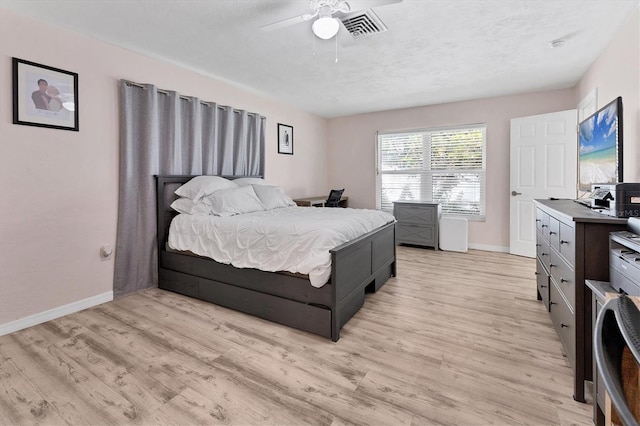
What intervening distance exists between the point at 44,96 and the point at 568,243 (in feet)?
13.0

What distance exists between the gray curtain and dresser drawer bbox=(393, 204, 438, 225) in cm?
314

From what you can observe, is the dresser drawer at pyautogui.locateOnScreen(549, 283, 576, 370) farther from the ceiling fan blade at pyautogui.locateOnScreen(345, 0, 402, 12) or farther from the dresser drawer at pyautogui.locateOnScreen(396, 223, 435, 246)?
the dresser drawer at pyautogui.locateOnScreen(396, 223, 435, 246)

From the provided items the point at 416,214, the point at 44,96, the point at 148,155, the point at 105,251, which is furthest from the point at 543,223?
the point at 44,96

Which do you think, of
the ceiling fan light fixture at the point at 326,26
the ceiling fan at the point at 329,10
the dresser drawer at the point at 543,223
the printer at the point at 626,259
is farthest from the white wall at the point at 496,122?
the ceiling fan light fixture at the point at 326,26

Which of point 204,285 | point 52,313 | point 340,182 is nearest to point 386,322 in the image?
point 204,285

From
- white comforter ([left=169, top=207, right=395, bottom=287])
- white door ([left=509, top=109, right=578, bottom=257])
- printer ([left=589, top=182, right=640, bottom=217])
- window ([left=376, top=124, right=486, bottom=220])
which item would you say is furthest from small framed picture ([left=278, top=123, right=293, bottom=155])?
printer ([left=589, top=182, right=640, bottom=217])

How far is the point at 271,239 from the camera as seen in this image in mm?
2529

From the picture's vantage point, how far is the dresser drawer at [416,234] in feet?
16.7

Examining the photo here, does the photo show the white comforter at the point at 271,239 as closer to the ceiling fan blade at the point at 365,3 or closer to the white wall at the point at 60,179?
the white wall at the point at 60,179

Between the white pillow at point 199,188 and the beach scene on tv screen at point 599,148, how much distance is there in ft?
11.4

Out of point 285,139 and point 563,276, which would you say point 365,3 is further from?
point 285,139

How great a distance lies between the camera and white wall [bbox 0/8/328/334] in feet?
7.82

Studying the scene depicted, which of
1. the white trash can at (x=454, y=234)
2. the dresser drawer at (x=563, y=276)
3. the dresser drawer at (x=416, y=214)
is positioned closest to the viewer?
the dresser drawer at (x=563, y=276)

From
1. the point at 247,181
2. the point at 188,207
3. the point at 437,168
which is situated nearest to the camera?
the point at 188,207
